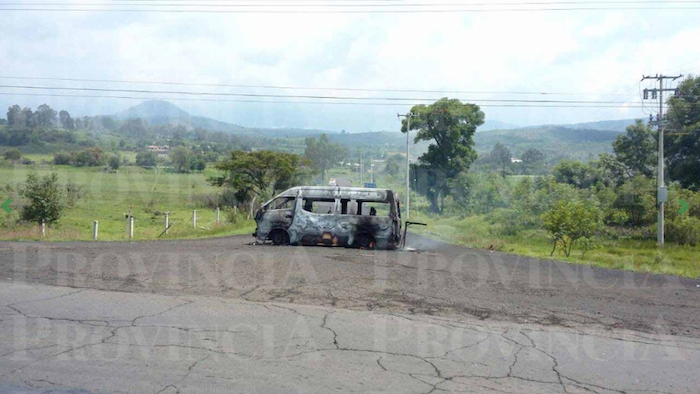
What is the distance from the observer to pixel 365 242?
1916 centimetres

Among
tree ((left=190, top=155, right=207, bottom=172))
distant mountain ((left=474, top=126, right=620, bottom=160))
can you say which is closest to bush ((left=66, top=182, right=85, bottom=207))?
tree ((left=190, top=155, right=207, bottom=172))

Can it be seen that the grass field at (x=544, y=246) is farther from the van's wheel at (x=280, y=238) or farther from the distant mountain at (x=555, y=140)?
the distant mountain at (x=555, y=140)

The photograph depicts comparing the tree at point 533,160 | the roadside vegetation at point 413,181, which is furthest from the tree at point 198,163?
the tree at point 533,160

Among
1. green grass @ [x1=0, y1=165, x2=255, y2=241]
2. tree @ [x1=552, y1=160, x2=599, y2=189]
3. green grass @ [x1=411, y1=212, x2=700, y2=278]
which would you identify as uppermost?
tree @ [x1=552, y1=160, x2=599, y2=189]

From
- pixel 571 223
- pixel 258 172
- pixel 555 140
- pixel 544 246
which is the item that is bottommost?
pixel 544 246

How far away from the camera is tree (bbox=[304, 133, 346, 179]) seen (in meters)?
64.0

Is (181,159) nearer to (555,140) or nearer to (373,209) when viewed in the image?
(373,209)

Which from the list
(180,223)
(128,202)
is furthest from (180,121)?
(180,223)

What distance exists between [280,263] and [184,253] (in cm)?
319

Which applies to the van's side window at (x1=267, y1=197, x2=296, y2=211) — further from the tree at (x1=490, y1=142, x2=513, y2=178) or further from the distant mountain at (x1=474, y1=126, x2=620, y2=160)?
the distant mountain at (x1=474, y1=126, x2=620, y2=160)

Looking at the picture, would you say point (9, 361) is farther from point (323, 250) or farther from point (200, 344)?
point (323, 250)

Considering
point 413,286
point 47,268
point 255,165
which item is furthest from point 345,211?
point 255,165

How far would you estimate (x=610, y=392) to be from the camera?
6.23 metres

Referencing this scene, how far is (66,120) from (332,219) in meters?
75.7
